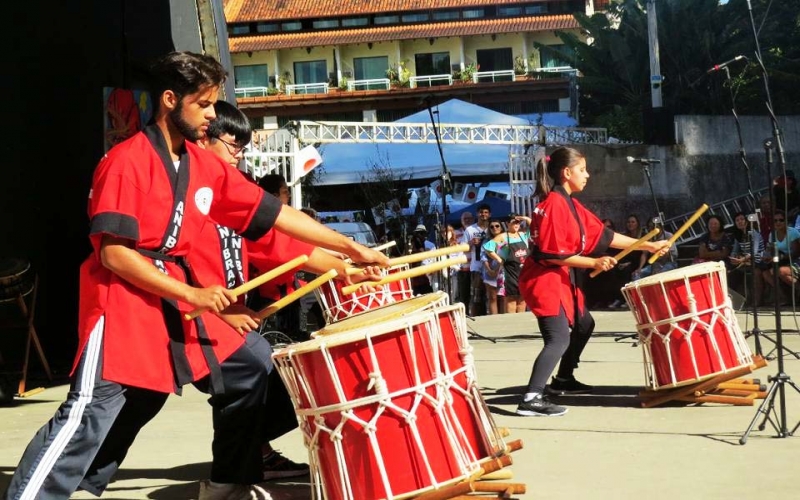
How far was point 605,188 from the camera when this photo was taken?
20.5 metres

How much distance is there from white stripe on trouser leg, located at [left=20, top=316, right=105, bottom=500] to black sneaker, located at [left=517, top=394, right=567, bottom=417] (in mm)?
3584

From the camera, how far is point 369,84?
1874 inches

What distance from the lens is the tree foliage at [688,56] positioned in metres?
33.3

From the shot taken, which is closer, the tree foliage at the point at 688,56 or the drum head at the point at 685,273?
the drum head at the point at 685,273

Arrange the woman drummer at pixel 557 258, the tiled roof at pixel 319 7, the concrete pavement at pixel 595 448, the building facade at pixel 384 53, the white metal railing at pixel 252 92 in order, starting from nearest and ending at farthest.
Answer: the concrete pavement at pixel 595 448, the woman drummer at pixel 557 258, the building facade at pixel 384 53, the white metal railing at pixel 252 92, the tiled roof at pixel 319 7

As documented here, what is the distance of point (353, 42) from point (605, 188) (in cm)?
Result: 2967

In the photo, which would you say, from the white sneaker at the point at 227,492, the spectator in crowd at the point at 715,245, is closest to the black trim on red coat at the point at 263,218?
the white sneaker at the point at 227,492

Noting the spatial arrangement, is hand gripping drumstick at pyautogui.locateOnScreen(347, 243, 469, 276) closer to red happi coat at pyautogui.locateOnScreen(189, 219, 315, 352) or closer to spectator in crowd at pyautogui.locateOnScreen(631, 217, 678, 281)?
red happi coat at pyautogui.locateOnScreen(189, 219, 315, 352)

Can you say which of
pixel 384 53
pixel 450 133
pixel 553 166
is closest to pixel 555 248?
pixel 553 166

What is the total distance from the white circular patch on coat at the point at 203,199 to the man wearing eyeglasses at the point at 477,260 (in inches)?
456

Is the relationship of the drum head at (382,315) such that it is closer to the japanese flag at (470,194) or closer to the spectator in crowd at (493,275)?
the spectator in crowd at (493,275)

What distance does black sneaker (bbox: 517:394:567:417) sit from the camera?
6777 mm

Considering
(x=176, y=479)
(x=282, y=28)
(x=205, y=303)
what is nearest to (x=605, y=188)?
(x=176, y=479)

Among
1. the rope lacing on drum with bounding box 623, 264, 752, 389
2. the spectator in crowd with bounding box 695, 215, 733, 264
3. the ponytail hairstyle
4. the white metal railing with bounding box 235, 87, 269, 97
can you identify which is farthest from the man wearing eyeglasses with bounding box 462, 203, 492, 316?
the white metal railing with bounding box 235, 87, 269, 97
